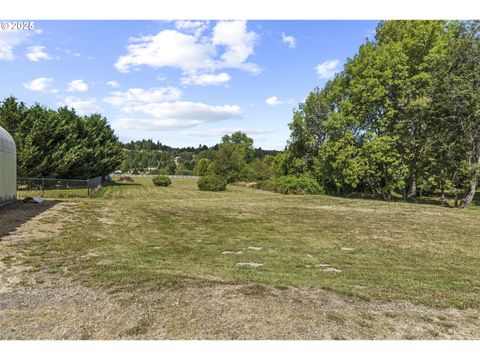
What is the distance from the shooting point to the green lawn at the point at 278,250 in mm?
6039

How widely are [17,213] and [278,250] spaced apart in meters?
12.0

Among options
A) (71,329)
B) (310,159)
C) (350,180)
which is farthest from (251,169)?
(71,329)

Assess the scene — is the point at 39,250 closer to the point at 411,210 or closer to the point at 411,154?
the point at 411,210

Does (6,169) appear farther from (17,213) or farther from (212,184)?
(212,184)

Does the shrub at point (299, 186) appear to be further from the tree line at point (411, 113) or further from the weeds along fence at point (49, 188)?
the weeds along fence at point (49, 188)

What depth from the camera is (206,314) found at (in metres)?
4.39

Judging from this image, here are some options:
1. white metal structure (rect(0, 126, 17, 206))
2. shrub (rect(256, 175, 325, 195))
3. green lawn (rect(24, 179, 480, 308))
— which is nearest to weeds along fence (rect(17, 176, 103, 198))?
white metal structure (rect(0, 126, 17, 206))

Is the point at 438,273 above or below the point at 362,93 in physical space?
below

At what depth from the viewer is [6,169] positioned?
14.5 metres

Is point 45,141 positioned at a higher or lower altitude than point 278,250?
higher

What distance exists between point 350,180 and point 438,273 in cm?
2232

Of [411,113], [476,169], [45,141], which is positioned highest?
[411,113]

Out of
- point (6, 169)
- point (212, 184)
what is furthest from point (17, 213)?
point (212, 184)

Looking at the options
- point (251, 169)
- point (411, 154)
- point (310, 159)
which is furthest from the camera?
point (251, 169)
